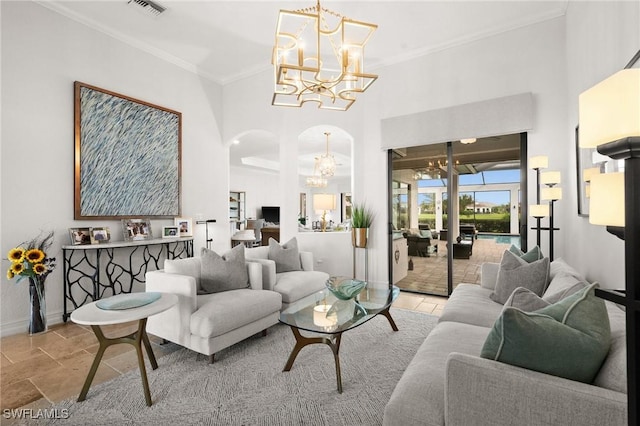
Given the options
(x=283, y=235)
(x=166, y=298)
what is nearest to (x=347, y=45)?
(x=166, y=298)

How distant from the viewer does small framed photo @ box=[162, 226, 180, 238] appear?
440 cm

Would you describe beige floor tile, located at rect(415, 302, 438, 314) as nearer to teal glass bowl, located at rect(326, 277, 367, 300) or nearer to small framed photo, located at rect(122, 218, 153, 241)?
teal glass bowl, located at rect(326, 277, 367, 300)

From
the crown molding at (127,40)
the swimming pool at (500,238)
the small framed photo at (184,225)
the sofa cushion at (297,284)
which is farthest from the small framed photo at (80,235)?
the swimming pool at (500,238)

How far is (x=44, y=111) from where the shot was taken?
3.33 meters

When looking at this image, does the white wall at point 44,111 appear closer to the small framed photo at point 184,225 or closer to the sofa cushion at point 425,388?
the small framed photo at point 184,225

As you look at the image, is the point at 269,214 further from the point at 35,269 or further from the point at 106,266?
the point at 35,269

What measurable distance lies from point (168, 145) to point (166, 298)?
9.91ft

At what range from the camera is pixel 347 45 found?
2424 mm

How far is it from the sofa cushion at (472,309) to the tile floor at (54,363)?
2.32m

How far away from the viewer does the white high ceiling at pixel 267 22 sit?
11.3 feet

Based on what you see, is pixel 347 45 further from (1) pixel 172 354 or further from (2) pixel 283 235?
(2) pixel 283 235

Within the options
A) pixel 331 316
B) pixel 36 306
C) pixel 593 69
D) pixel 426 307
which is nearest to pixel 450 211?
pixel 426 307

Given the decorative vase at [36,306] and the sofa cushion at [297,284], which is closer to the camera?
the decorative vase at [36,306]

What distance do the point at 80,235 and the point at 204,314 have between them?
2267 millimetres
